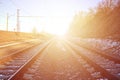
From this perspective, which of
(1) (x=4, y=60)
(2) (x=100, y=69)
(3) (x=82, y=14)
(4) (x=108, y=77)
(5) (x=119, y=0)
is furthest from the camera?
(3) (x=82, y=14)

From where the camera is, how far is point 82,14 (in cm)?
11812

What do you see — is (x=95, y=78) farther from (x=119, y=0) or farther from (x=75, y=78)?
(x=119, y=0)

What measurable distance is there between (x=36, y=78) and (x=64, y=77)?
3.70 feet

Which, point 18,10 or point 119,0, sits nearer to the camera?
point 119,0

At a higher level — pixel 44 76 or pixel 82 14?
pixel 82 14

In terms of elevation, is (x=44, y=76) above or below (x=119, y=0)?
below

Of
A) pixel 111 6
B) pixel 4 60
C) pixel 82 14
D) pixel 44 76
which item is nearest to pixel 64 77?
pixel 44 76

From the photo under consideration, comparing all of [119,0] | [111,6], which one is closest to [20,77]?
[119,0]

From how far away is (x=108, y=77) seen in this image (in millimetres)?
7832

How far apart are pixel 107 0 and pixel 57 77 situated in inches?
2147

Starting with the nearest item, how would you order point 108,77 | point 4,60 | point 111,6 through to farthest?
point 108,77 < point 4,60 < point 111,6

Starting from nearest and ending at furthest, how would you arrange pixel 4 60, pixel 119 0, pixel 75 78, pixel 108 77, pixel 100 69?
pixel 108 77 → pixel 75 78 → pixel 100 69 → pixel 4 60 → pixel 119 0

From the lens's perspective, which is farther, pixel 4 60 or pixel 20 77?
pixel 4 60

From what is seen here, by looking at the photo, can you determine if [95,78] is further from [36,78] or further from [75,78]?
[36,78]
